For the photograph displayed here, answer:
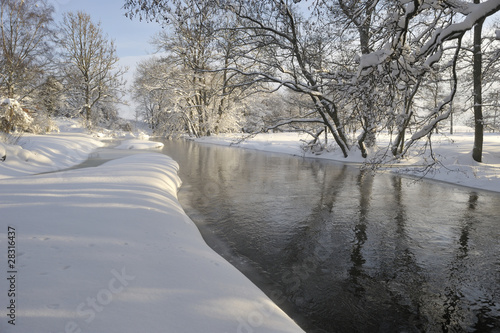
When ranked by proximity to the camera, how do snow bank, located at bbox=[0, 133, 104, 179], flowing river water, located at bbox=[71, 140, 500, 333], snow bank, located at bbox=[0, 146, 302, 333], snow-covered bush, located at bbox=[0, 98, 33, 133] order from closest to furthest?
1. snow bank, located at bbox=[0, 146, 302, 333]
2. flowing river water, located at bbox=[71, 140, 500, 333]
3. snow bank, located at bbox=[0, 133, 104, 179]
4. snow-covered bush, located at bbox=[0, 98, 33, 133]

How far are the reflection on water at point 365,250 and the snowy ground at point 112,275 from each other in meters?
0.77

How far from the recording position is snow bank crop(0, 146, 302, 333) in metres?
1.86

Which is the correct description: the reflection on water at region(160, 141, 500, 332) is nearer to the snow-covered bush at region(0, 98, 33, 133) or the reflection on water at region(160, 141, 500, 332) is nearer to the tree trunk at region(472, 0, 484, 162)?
the tree trunk at region(472, 0, 484, 162)

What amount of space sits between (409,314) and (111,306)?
117 inches

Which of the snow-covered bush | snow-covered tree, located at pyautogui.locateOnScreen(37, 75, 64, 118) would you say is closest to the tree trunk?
the snow-covered bush

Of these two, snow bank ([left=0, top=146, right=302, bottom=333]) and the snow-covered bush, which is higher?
the snow-covered bush

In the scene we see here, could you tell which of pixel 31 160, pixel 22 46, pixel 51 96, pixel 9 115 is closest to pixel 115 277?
pixel 31 160

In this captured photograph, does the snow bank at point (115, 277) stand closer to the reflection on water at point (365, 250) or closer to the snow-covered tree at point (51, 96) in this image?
the reflection on water at point (365, 250)

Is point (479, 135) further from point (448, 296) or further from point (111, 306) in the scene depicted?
point (111, 306)

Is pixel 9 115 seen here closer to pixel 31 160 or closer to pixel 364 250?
pixel 31 160

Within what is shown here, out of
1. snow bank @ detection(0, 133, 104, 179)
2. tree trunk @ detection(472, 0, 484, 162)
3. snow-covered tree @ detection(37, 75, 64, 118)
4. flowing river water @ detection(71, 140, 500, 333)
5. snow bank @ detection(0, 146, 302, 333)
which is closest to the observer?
snow bank @ detection(0, 146, 302, 333)

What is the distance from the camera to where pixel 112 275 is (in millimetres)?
2371

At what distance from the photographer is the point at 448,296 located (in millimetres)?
3105

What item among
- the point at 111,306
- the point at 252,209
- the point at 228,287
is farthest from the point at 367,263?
the point at 111,306
